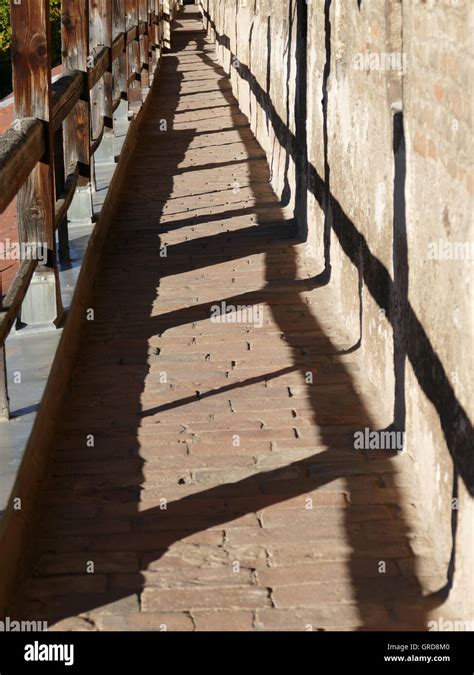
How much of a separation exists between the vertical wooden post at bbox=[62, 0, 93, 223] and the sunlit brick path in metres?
0.43

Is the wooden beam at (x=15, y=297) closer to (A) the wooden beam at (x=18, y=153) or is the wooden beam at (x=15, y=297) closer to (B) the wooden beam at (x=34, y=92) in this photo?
(B) the wooden beam at (x=34, y=92)

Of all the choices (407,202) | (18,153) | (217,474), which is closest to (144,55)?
(18,153)

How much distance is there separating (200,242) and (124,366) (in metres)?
2.43

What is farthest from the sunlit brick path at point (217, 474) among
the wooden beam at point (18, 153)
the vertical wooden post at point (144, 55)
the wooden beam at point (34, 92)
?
the vertical wooden post at point (144, 55)

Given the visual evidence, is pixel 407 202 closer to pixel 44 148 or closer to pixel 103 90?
pixel 44 148

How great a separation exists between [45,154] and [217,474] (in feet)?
5.84

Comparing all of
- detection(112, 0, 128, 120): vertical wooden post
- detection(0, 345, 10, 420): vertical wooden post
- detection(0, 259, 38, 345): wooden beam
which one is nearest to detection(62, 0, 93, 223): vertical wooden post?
detection(0, 259, 38, 345): wooden beam

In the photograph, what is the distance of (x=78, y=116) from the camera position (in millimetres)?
7156

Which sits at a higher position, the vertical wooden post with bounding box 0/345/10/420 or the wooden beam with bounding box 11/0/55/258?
the wooden beam with bounding box 11/0/55/258

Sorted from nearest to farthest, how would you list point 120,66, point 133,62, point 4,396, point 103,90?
point 4,396 < point 103,90 < point 120,66 < point 133,62

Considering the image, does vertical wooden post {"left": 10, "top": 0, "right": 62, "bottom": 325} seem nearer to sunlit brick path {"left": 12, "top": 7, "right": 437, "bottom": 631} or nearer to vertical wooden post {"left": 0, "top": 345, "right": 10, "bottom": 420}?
sunlit brick path {"left": 12, "top": 7, "right": 437, "bottom": 631}

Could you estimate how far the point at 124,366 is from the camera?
18.0 feet

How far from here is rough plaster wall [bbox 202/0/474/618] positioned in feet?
11.4

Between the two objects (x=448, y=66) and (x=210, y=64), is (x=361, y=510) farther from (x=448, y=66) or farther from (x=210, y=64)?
(x=210, y=64)
